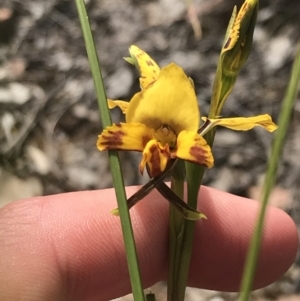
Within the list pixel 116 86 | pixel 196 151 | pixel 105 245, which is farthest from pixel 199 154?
pixel 116 86

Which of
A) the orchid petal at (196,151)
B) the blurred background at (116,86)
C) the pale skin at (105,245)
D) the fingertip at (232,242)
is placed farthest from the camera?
the blurred background at (116,86)

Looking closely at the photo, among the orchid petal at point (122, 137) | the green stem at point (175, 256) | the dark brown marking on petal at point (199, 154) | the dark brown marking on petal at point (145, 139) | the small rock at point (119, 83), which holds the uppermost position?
the orchid petal at point (122, 137)

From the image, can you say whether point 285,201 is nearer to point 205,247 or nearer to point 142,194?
point 205,247

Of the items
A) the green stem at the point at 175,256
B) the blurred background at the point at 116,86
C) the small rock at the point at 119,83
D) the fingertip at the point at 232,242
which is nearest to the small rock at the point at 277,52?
the blurred background at the point at 116,86

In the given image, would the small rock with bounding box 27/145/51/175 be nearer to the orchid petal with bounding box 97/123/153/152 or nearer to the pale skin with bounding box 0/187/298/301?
the pale skin with bounding box 0/187/298/301

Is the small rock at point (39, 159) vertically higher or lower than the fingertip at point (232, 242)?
higher

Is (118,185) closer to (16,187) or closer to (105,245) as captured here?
(105,245)

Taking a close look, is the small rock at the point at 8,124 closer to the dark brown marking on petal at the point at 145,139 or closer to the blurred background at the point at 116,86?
the blurred background at the point at 116,86
